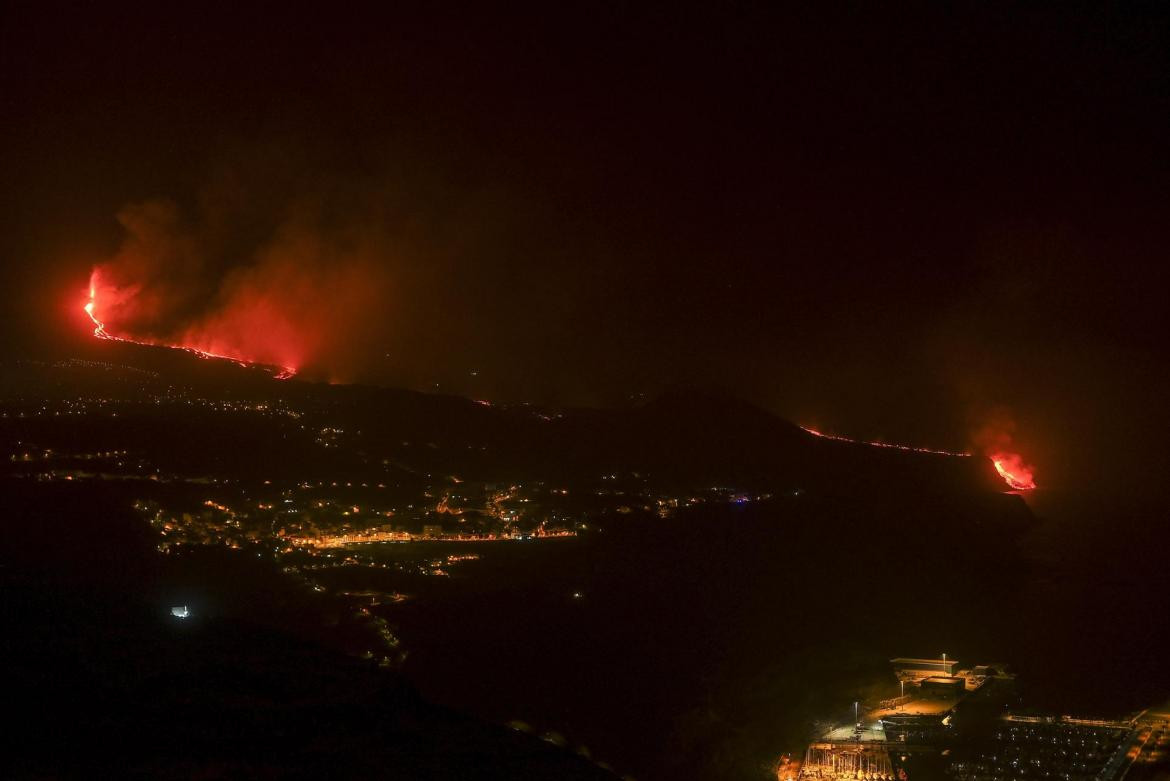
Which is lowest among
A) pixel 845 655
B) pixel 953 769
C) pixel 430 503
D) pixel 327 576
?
pixel 953 769

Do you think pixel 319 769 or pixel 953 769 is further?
pixel 953 769

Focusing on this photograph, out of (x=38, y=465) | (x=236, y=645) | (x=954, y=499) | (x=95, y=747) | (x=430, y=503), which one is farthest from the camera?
(x=954, y=499)

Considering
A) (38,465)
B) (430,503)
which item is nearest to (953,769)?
(430,503)

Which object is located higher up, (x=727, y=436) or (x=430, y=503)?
(x=727, y=436)

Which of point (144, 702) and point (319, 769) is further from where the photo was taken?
point (144, 702)

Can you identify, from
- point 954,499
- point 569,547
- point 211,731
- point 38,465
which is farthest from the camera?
point 954,499

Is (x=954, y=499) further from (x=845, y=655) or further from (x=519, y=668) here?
(x=519, y=668)

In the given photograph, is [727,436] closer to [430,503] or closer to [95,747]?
[430,503]

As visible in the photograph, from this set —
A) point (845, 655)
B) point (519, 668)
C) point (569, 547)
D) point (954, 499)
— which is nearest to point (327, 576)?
point (519, 668)

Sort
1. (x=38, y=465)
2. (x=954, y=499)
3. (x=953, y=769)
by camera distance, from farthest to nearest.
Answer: (x=954, y=499)
(x=38, y=465)
(x=953, y=769)
